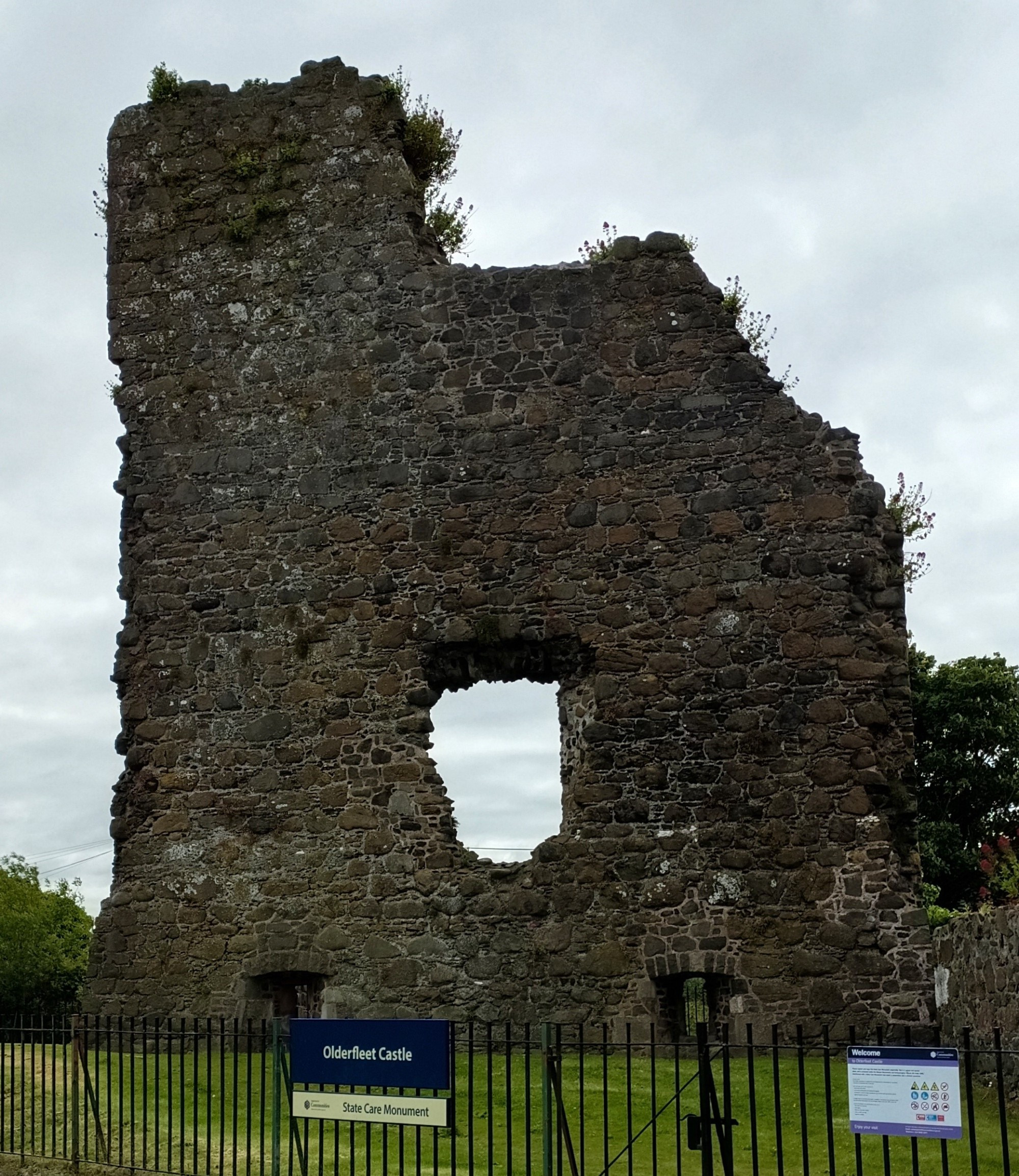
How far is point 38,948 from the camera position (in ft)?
124

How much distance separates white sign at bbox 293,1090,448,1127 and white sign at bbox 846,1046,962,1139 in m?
2.26

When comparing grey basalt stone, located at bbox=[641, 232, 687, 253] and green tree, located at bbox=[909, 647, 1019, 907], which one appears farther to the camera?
green tree, located at bbox=[909, 647, 1019, 907]

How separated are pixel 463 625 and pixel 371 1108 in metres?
6.24

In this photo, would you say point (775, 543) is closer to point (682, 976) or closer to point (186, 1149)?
point (682, 976)

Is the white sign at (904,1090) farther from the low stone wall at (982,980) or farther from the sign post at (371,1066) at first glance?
the low stone wall at (982,980)

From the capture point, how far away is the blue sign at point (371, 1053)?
7.93m

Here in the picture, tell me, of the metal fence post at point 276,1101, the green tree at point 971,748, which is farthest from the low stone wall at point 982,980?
the green tree at point 971,748

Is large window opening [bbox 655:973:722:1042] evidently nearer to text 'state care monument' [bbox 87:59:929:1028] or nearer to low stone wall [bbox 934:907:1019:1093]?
text 'state care monument' [bbox 87:59:929:1028]

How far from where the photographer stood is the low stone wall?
10664 mm

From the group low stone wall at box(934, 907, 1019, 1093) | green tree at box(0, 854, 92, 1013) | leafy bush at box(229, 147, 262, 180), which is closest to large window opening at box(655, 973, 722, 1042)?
low stone wall at box(934, 907, 1019, 1093)

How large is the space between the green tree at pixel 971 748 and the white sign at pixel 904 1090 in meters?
20.0

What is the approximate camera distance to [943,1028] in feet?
40.0

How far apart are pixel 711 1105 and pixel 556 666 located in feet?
21.0

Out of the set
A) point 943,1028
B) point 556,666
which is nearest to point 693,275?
point 556,666
